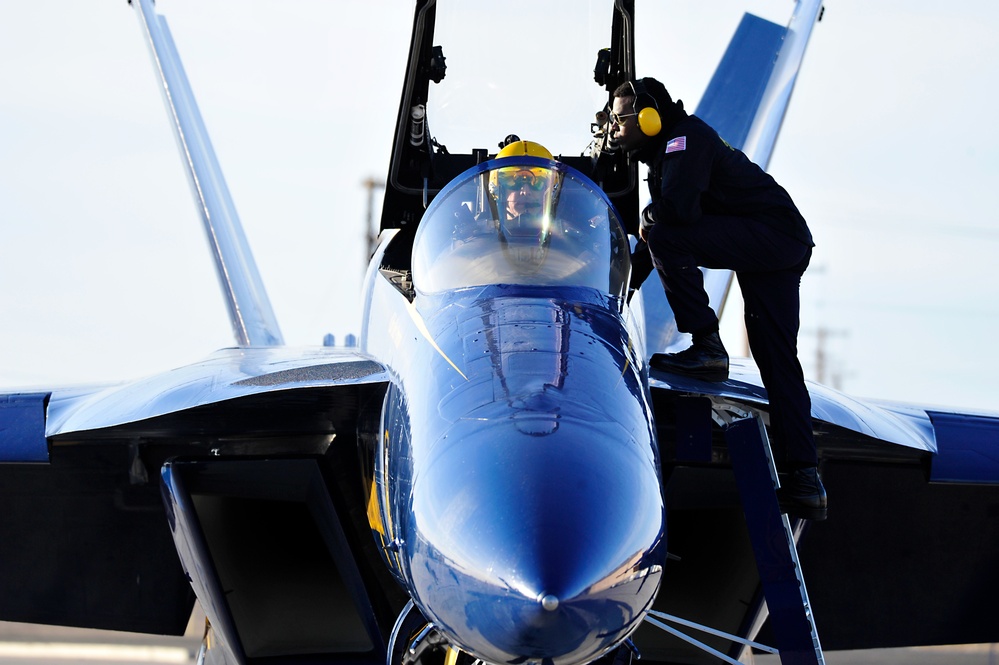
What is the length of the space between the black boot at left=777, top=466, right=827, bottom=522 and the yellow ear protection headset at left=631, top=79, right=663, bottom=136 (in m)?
1.65

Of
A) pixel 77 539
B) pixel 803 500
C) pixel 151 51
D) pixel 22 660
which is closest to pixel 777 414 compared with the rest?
pixel 803 500

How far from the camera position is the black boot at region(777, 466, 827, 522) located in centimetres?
504

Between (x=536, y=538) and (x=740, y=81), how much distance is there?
353 inches

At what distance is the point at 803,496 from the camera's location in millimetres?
5043

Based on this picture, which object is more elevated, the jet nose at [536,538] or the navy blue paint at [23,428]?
the jet nose at [536,538]

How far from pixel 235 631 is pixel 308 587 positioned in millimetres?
423

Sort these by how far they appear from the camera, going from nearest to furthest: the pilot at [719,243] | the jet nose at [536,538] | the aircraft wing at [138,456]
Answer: the jet nose at [536,538] → the pilot at [719,243] → the aircraft wing at [138,456]

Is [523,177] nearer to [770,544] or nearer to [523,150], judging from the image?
[523,150]

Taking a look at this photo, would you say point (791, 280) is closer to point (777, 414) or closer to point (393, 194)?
point (777, 414)

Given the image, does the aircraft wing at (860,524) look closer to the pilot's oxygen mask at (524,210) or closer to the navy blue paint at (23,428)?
the pilot's oxygen mask at (524,210)

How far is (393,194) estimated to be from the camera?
7215mm

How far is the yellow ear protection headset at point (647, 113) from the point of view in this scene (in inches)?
214

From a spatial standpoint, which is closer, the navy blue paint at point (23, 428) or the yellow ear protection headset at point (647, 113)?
the yellow ear protection headset at point (647, 113)

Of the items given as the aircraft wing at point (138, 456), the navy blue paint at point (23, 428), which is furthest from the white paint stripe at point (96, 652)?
the navy blue paint at point (23, 428)
